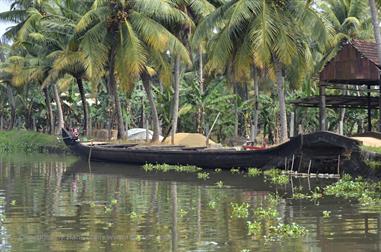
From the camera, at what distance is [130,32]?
29.4 metres

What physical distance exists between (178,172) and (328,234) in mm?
14533

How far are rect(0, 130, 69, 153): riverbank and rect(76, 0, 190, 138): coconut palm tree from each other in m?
10.9

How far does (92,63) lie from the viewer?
97.3 feet

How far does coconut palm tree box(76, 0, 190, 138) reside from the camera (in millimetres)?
29047

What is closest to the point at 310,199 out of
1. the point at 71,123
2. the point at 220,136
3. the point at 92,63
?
the point at 92,63

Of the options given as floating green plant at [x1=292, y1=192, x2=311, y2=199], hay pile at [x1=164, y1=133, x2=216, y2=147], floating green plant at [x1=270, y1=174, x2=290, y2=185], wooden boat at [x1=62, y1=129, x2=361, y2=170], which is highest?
hay pile at [x1=164, y1=133, x2=216, y2=147]

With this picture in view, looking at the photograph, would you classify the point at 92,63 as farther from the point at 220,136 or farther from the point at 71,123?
the point at 71,123

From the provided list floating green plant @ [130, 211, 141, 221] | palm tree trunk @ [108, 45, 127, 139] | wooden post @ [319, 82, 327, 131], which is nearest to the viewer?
floating green plant @ [130, 211, 141, 221]

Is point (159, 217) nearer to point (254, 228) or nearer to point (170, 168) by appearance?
Answer: point (254, 228)

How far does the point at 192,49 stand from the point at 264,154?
9928mm

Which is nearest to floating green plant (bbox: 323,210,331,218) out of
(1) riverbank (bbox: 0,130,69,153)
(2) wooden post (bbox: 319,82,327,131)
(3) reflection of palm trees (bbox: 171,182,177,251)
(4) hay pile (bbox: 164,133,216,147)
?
(3) reflection of palm trees (bbox: 171,182,177,251)

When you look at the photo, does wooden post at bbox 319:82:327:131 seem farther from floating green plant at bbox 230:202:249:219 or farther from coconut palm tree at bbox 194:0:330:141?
floating green plant at bbox 230:202:249:219

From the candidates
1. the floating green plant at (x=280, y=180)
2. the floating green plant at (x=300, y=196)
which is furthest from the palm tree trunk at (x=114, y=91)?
the floating green plant at (x=300, y=196)

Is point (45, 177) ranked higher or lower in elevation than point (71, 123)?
lower
